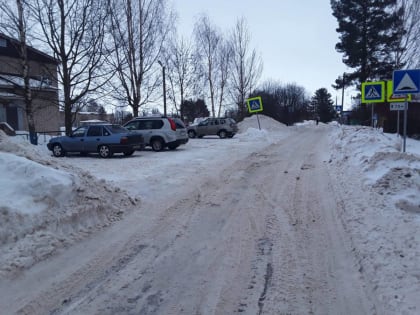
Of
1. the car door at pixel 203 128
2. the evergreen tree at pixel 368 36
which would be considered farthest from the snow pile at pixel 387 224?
the evergreen tree at pixel 368 36

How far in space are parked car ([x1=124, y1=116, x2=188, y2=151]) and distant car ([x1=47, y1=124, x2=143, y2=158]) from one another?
6.89 feet

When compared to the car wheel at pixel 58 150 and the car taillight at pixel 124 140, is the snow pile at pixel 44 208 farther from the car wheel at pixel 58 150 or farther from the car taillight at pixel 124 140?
the car wheel at pixel 58 150

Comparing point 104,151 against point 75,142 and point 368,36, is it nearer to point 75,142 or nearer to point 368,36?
point 75,142

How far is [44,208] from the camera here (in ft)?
16.8

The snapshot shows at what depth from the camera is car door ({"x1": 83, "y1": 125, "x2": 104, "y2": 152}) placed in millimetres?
15764

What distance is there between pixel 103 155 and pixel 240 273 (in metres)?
12.9

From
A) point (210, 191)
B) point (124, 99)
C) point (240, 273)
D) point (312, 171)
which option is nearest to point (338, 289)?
point (240, 273)

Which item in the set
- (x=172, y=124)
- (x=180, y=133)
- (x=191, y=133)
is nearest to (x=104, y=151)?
(x=172, y=124)

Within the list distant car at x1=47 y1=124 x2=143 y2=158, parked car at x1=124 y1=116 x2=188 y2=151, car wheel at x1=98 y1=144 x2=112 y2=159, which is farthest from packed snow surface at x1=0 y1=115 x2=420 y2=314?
parked car at x1=124 y1=116 x2=188 y2=151

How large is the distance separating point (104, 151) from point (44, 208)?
10771 mm

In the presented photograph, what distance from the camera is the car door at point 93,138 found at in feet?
51.7

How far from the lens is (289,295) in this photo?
3.45m

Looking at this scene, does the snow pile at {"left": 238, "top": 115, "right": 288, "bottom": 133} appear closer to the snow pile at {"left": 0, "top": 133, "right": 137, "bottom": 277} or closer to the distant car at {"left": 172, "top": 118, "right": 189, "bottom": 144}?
the distant car at {"left": 172, "top": 118, "right": 189, "bottom": 144}

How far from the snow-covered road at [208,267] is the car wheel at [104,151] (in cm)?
923
